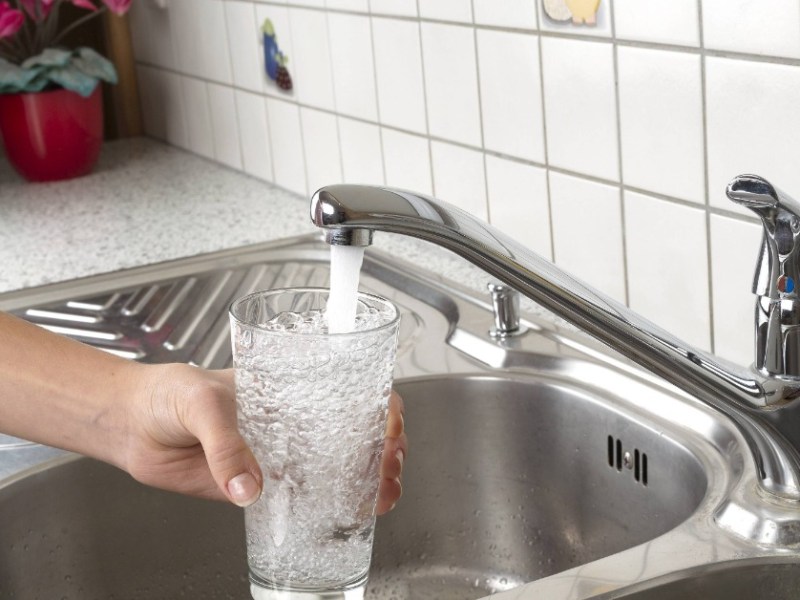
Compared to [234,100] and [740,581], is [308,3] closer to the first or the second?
[234,100]

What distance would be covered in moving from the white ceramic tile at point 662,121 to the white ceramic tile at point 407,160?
1.21 ft

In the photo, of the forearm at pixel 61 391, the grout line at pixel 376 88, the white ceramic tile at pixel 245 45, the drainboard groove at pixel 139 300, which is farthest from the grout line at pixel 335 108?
the forearm at pixel 61 391

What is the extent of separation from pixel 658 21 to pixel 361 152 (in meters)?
0.61

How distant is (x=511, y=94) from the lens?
1223 millimetres

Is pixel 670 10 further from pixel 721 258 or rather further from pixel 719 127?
pixel 721 258

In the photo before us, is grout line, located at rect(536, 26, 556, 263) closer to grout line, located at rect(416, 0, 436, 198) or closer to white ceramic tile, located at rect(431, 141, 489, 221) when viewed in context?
white ceramic tile, located at rect(431, 141, 489, 221)

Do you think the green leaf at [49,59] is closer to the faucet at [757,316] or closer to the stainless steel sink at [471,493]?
the stainless steel sink at [471,493]

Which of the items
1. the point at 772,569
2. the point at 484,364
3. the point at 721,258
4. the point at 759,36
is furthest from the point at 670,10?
the point at 772,569

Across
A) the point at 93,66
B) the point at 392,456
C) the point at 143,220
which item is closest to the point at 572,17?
the point at 392,456

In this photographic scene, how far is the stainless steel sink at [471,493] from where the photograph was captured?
0.96 meters

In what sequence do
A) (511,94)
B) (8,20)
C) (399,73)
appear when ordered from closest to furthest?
(511,94) → (399,73) → (8,20)

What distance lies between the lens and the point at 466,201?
1.34 meters

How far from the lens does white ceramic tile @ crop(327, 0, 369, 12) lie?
1467 millimetres

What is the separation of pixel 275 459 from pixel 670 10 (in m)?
0.56
